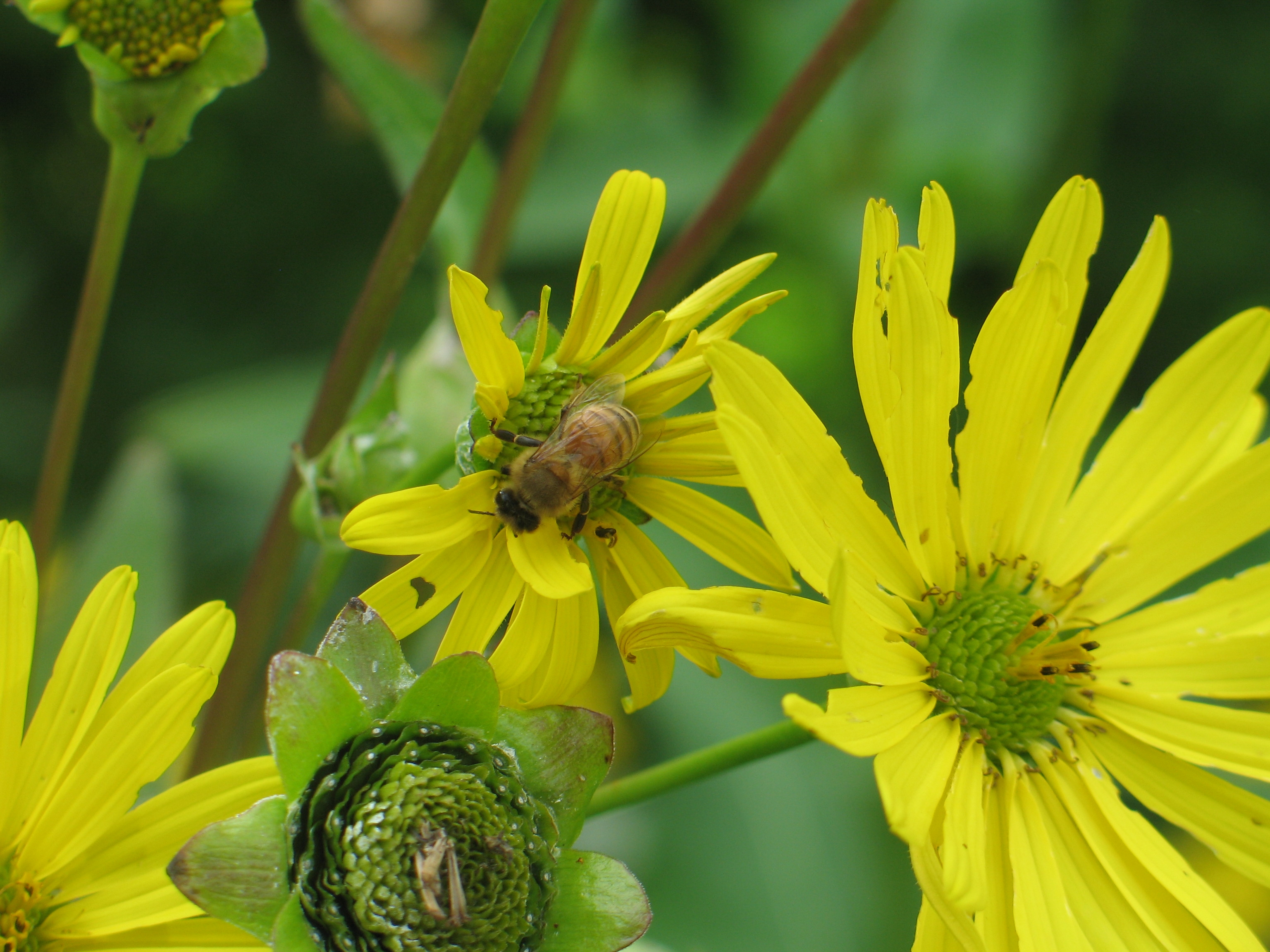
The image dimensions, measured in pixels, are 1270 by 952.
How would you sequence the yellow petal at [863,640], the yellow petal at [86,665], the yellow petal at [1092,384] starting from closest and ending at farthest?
1. the yellow petal at [863,640]
2. the yellow petal at [86,665]
3. the yellow petal at [1092,384]

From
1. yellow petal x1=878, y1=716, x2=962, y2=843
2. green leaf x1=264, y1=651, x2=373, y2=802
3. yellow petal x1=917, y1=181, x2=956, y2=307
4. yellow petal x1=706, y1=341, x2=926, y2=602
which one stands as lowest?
green leaf x1=264, y1=651, x2=373, y2=802

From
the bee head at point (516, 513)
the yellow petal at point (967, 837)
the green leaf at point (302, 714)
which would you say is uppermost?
the bee head at point (516, 513)

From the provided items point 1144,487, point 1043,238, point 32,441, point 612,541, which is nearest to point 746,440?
point 612,541

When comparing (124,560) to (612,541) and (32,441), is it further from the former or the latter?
(32,441)

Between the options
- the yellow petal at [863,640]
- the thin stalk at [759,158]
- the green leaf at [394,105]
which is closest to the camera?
the yellow petal at [863,640]

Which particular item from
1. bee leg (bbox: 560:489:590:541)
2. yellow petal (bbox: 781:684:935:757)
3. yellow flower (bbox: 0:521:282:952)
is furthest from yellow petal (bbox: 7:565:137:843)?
yellow petal (bbox: 781:684:935:757)

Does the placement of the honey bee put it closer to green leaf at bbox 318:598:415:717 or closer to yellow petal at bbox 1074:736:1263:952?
green leaf at bbox 318:598:415:717

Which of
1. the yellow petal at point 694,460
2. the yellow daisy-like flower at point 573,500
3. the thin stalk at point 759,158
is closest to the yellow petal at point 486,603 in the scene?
the yellow daisy-like flower at point 573,500

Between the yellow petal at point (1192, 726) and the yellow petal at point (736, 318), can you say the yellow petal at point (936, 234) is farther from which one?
the yellow petal at point (1192, 726)
